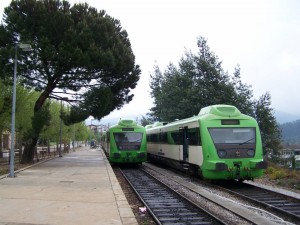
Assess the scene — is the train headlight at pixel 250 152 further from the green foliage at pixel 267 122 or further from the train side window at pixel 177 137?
the green foliage at pixel 267 122

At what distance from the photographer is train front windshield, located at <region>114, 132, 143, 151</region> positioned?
92.5 feet

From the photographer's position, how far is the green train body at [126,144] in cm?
2812

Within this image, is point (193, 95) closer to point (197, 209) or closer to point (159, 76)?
point (159, 76)

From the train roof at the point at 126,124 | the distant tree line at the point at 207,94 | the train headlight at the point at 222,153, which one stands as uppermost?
the distant tree line at the point at 207,94

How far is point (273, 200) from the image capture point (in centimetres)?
1324

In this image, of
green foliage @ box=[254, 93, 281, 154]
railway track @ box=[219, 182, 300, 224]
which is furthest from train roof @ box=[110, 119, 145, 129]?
green foliage @ box=[254, 93, 281, 154]

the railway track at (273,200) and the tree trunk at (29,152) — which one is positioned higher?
the tree trunk at (29,152)

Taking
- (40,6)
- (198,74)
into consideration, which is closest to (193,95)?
(198,74)

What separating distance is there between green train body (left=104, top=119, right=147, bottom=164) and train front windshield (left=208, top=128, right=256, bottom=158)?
1189 centimetres

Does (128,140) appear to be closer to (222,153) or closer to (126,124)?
(126,124)

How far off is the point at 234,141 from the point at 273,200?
13.2 feet

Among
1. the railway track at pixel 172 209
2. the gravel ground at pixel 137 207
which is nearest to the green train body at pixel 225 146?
the railway track at pixel 172 209

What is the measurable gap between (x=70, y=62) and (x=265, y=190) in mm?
15330

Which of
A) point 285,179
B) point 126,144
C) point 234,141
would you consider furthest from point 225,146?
point 126,144
